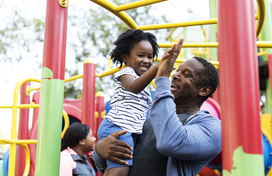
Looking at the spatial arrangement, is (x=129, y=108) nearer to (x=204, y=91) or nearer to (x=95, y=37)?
(x=204, y=91)

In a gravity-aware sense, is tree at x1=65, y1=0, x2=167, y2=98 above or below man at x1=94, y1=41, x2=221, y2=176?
above

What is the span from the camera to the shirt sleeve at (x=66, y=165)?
2467 mm

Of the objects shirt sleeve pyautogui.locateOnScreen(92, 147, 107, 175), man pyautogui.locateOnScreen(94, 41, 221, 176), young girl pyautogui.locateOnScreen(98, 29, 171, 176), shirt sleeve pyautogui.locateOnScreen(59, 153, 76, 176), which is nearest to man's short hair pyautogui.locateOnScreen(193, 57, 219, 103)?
man pyautogui.locateOnScreen(94, 41, 221, 176)

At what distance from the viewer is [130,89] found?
1.40 metres

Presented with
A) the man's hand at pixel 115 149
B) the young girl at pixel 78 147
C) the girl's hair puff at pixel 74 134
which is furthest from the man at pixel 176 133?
the girl's hair puff at pixel 74 134

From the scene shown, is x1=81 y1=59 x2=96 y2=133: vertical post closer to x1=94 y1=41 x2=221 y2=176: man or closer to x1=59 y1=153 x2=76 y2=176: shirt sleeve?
x1=59 y1=153 x2=76 y2=176: shirt sleeve

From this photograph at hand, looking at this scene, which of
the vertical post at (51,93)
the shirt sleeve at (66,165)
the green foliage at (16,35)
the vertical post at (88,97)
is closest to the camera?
the vertical post at (51,93)

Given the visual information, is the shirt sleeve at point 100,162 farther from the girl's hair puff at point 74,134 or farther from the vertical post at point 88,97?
the vertical post at point 88,97

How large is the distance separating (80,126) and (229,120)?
2.37m

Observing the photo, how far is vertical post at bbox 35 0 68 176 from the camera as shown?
1.23 m

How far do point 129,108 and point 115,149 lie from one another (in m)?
0.25

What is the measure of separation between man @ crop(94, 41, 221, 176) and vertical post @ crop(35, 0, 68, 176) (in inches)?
8.8

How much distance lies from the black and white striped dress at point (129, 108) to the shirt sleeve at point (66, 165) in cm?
122

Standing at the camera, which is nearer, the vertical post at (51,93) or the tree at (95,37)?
the vertical post at (51,93)
